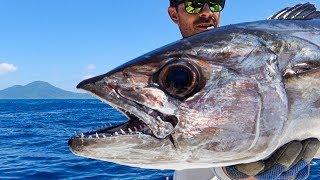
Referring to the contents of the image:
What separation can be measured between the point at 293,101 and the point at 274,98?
155mm

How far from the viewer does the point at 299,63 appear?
307 cm

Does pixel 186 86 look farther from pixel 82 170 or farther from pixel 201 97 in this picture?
pixel 82 170

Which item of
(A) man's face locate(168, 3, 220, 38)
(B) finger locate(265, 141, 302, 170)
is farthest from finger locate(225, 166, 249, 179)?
(A) man's face locate(168, 3, 220, 38)

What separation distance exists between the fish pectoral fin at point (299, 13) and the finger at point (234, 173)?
1305 mm

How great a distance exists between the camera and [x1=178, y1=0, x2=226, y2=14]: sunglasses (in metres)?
6.15

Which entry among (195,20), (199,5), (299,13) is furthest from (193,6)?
(299,13)

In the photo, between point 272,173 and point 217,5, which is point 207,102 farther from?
point 217,5

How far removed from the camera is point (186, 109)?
9.67 feet

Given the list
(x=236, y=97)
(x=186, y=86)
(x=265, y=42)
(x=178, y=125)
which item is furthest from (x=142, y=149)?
(x=265, y=42)

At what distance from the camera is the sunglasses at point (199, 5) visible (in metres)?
6.15

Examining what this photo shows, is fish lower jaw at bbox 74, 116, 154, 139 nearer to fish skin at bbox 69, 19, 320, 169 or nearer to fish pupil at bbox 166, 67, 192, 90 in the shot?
fish skin at bbox 69, 19, 320, 169

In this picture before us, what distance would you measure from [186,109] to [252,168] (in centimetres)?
84

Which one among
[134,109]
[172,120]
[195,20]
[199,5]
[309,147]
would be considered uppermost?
[199,5]

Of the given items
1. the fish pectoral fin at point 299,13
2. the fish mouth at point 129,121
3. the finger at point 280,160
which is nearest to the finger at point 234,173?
the finger at point 280,160
